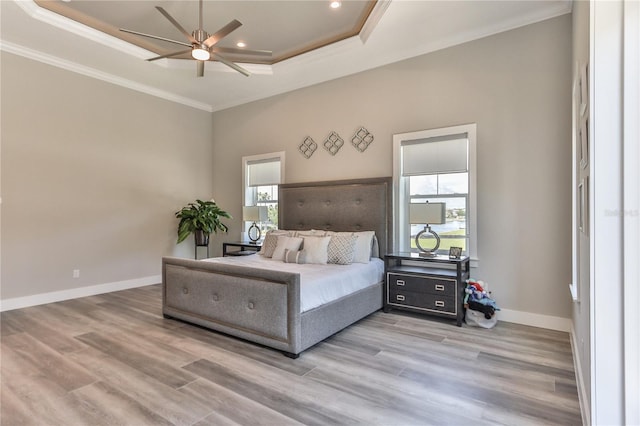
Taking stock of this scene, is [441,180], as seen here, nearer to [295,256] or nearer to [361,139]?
[361,139]

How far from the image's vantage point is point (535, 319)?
347 centimetres

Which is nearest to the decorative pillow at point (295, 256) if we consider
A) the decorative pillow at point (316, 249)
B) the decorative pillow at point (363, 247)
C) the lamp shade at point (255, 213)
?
the decorative pillow at point (316, 249)

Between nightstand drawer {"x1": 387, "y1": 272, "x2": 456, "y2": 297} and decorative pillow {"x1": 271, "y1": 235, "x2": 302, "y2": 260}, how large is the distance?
1201mm

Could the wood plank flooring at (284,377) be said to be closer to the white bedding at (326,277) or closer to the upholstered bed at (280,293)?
the upholstered bed at (280,293)

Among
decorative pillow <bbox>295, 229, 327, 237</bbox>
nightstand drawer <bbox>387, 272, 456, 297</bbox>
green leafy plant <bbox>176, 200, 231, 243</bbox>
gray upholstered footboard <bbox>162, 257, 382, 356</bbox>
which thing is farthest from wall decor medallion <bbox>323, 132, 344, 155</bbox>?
green leafy plant <bbox>176, 200, 231, 243</bbox>

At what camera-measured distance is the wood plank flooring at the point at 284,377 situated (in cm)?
200

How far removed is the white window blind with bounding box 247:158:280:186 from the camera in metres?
5.69

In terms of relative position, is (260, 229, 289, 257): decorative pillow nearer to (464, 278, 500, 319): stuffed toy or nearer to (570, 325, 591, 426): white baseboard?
(464, 278, 500, 319): stuffed toy

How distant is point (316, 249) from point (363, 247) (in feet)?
1.91

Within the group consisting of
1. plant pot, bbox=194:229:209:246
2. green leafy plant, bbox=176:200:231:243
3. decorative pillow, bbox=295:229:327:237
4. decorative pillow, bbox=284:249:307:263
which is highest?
green leafy plant, bbox=176:200:231:243

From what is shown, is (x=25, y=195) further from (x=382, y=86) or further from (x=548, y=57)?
(x=548, y=57)

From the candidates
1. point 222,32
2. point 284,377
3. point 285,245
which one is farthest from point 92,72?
point 284,377

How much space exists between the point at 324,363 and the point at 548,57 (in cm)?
371

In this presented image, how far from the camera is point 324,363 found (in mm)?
2688
